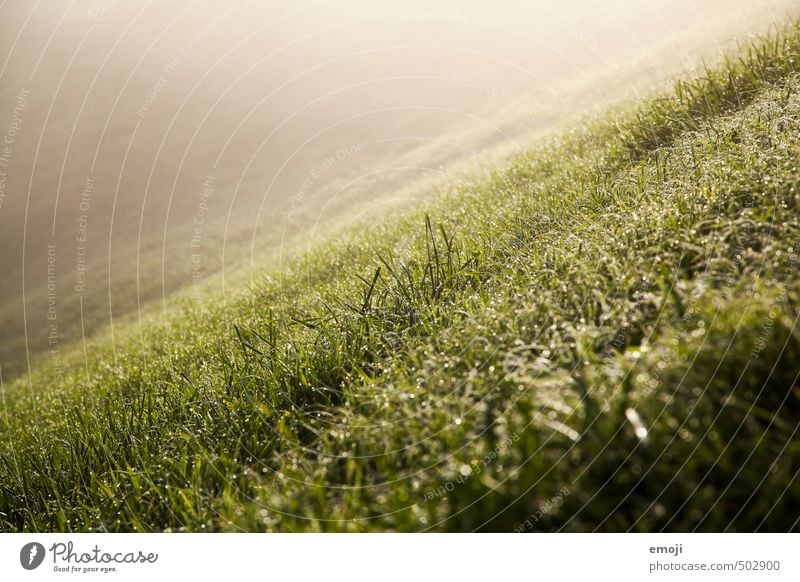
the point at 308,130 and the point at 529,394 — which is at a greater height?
the point at 308,130

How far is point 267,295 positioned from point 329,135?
1524 centimetres

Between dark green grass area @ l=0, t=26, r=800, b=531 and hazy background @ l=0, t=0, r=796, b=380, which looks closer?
dark green grass area @ l=0, t=26, r=800, b=531

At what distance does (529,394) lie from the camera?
2.39m

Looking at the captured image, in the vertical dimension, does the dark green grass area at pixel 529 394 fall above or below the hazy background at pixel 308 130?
below

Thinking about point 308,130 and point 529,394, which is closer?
point 529,394

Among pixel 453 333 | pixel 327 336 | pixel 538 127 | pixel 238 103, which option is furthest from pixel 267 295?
pixel 238 103

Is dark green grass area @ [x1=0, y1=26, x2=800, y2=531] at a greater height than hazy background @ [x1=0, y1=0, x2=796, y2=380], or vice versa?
hazy background @ [x1=0, y1=0, x2=796, y2=380]

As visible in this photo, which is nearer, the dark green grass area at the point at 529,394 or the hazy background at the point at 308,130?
the dark green grass area at the point at 529,394

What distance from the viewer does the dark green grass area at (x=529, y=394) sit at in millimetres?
1937

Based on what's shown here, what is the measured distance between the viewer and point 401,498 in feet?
7.14

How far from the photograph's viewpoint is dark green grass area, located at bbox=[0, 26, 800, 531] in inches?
76.2
